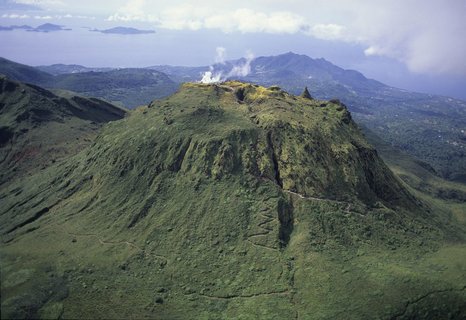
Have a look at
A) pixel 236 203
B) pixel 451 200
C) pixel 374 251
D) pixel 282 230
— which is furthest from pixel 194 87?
pixel 451 200

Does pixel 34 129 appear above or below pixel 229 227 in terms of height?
above

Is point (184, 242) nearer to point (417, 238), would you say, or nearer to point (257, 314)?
point (257, 314)

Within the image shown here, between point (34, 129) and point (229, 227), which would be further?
point (34, 129)

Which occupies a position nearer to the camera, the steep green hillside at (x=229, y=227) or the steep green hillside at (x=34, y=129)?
the steep green hillside at (x=229, y=227)

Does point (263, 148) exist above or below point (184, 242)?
above
